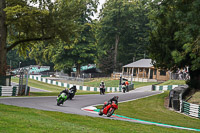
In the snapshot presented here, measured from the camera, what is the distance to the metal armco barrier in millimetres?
A: 19056

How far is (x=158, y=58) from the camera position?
89.2 feet

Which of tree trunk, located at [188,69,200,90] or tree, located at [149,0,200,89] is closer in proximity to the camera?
tree, located at [149,0,200,89]

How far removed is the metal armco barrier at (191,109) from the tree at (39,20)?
44.4 feet

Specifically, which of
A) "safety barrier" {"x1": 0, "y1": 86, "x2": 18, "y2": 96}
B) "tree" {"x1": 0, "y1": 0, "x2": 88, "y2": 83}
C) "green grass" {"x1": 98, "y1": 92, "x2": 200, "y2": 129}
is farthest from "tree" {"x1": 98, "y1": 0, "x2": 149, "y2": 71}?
"green grass" {"x1": 98, "y1": 92, "x2": 200, "y2": 129}

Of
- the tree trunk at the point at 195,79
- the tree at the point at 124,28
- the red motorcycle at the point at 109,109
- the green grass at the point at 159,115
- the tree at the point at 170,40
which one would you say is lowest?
the green grass at the point at 159,115

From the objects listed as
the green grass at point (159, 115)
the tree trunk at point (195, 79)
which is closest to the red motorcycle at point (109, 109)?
the green grass at point (159, 115)

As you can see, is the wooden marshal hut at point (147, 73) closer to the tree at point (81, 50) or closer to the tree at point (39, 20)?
the tree at point (81, 50)

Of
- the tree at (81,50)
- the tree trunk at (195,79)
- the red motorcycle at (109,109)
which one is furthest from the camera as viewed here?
the tree at (81,50)

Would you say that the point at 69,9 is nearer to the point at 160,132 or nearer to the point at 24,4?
the point at 24,4

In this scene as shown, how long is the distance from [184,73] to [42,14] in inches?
1121

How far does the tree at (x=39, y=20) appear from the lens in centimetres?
2480

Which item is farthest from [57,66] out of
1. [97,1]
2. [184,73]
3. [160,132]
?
[160,132]

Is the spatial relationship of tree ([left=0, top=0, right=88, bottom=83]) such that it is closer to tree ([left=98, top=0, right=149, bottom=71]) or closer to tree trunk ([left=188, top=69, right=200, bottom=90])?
tree trunk ([left=188, top=69, right=200, bottom=90])

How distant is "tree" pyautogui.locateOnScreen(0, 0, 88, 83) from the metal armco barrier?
13.5 m
